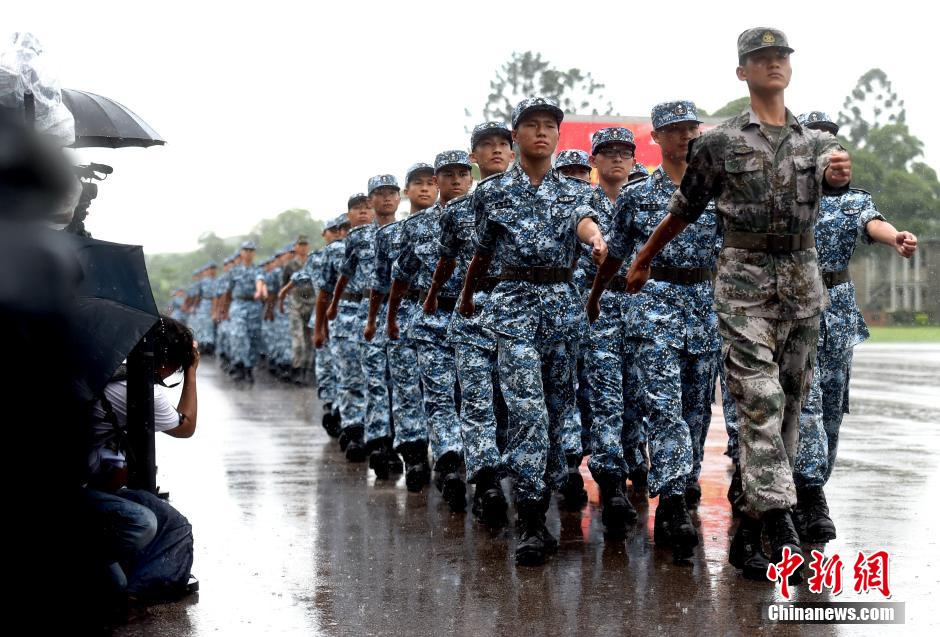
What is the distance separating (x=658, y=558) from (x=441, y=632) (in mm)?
1657

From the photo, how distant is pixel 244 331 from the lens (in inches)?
895

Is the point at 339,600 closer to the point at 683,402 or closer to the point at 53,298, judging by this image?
the point at 683,402

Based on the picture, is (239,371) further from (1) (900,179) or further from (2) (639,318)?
(1) (900,179)

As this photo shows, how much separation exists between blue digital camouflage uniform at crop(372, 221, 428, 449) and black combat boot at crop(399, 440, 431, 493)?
1.7 inches

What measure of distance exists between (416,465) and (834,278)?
3.28 m

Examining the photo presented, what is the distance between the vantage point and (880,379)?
20.6 meters

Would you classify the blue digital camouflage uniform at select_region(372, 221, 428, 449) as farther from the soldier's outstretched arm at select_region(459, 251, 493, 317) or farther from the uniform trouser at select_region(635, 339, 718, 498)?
Result: the uniform trouser at select_region(635, 339, 718, 498)

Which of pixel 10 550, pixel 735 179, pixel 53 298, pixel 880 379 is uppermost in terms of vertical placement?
pixel 735 179

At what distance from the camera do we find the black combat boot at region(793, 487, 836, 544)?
6.30 metres

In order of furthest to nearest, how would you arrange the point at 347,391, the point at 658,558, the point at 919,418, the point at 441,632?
the point at 919,418
the point at 347,391
the point at 658,558
the point at 441,632

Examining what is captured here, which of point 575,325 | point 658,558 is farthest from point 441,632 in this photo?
point 575,325

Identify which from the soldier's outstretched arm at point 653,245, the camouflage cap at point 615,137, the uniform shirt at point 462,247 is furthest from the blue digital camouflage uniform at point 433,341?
the soldier's outstretched arm at point 653,245

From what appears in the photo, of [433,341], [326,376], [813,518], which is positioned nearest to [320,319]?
[326,376]

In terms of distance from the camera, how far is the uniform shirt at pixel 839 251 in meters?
6.88
